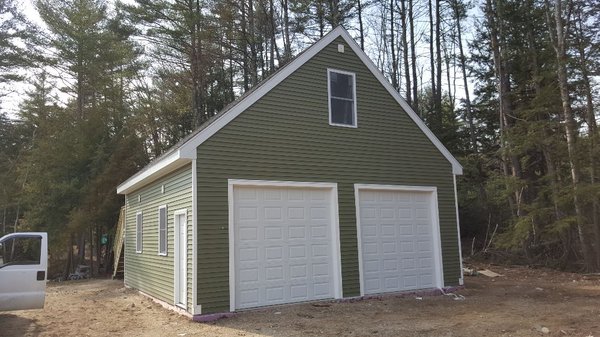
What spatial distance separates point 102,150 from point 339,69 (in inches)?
506

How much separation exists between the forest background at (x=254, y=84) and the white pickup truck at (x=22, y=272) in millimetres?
10782

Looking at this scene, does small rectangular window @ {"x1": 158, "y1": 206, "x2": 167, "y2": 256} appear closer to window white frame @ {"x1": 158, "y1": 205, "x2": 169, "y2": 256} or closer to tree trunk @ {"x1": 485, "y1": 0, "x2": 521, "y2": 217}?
window white frame @ {"x1": 158, "y1": 205, "x2": 169, "y2": 256}

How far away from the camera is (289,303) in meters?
9.50

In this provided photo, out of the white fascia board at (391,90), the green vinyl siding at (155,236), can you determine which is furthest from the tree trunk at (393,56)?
the green vinyl siding at (155,236)

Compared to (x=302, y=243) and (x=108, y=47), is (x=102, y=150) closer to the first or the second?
(x=108, y=47)

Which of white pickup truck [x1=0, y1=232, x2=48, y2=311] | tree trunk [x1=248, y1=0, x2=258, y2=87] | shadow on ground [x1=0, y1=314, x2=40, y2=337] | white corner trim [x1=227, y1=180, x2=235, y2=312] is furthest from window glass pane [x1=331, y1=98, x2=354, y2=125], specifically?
tree trunk [x1=248, y1=0, x2=258, y2=87]

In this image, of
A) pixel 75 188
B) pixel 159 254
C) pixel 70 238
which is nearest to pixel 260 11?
pixel 75 188

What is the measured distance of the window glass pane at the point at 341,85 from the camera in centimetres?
1095

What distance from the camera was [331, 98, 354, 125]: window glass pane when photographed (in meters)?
10.9

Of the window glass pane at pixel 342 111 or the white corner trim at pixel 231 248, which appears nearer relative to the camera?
the white corner trim at pixel 231 248

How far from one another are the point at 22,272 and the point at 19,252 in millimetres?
381

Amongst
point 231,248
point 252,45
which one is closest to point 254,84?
point 252,45

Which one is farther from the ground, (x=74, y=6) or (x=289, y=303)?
(x=74, y=6)

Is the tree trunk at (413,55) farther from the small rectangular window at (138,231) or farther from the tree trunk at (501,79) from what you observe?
the small rectangular window at (138,231)
